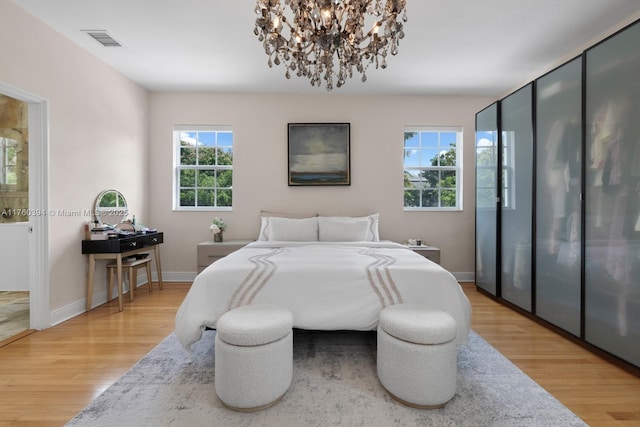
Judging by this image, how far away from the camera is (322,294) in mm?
2146

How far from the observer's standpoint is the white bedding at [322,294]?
6.91 feet

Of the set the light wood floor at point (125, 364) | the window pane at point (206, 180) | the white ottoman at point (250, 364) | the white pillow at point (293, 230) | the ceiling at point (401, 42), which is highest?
the ceiling at point (401, 42)

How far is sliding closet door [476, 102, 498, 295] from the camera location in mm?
3625

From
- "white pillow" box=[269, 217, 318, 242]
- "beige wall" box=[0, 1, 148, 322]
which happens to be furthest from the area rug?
"white pillow" box=[269, 217, 318, 242]

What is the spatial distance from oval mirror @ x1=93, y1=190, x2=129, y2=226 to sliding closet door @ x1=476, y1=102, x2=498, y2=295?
4.41 m

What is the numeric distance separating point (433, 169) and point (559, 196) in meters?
2.05

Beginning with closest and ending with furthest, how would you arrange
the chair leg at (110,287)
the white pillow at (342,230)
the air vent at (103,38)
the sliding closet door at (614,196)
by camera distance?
the sliding closet door at (614,196)
the air vent at (103,38)
the chair leg at (110,287)
the white pillow at (342,230)

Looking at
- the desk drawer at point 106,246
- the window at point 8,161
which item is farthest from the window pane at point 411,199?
the window at point 8,161

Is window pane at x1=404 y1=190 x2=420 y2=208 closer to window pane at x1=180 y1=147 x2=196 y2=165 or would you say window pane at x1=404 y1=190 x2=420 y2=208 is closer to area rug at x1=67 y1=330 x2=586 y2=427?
area rug at x1=67 y1=330 x2=586 y2=427

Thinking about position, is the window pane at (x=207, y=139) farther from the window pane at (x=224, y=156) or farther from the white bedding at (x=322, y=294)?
the white bedding at (x=322, y=294)

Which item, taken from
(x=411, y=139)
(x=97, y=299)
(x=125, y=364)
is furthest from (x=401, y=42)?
(x=97, y=299)

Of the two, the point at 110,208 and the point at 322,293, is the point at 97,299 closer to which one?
the point at 110,208

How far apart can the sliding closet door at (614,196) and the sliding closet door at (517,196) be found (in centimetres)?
67

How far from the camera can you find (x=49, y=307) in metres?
2.83
